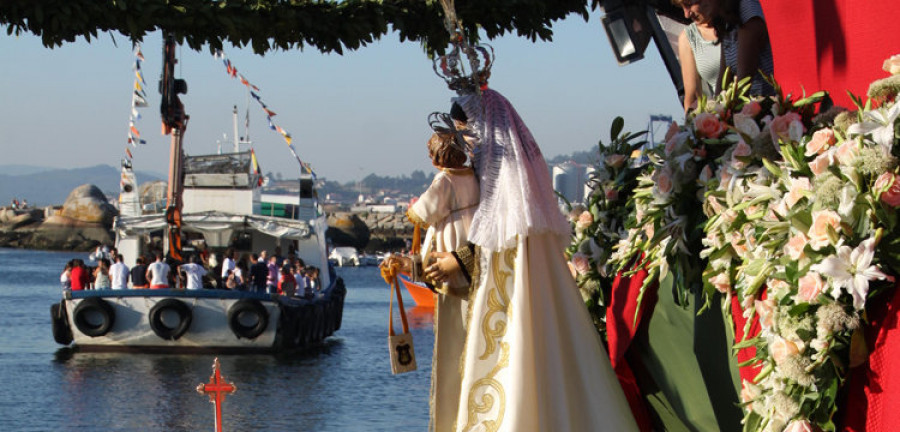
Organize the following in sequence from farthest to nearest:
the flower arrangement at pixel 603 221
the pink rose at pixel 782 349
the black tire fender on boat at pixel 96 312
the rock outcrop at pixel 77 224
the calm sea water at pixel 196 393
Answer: the rock outcrop at pixel 77 224 → the black tire fender on boat at pixel 96 312 → the calm sea water at pixel 196 393 → the flower arrangement at pixel 603 221 → the pink rose at pixel 782 349

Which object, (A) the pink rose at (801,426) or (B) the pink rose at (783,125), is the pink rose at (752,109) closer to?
(B) the pink rose at (783,125)

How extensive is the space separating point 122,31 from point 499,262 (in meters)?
2.70

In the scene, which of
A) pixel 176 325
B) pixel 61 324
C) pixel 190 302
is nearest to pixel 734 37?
pixel 190 302

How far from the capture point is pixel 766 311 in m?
3.97

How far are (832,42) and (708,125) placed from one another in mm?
553

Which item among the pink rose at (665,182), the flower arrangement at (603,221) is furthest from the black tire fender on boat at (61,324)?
the pink rose at (665,182)

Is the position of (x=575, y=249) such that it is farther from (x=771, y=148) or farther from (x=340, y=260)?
(x=340, y=260)

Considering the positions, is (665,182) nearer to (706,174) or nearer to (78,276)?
(706,174)

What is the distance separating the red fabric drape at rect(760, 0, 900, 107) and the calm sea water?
40.7 feet

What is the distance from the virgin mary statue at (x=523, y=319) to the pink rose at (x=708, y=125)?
30.0 inches

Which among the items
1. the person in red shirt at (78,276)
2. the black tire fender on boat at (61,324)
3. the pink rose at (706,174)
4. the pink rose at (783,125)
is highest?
the person in red shirt at (78,276)

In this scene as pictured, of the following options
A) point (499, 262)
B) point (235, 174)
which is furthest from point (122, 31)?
point (235, 174)

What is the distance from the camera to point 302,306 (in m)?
25.5

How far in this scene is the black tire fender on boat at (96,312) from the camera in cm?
2277
